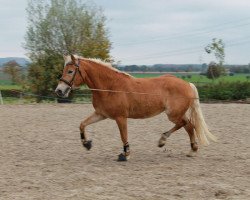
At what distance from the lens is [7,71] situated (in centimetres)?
3019

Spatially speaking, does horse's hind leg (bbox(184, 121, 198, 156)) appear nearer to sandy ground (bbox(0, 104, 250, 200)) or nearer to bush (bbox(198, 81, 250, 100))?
sandy ground (bbox(0, 104, 250, 200))

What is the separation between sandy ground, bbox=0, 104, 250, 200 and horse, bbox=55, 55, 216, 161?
→ 51 centimetres

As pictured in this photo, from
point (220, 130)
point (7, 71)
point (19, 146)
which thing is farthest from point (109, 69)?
point (7, 71)

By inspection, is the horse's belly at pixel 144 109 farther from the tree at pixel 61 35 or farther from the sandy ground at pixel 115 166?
the tree at pixel 61 35

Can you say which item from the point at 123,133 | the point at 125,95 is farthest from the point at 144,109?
the point at 123,133

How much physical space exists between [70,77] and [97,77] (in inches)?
18.4

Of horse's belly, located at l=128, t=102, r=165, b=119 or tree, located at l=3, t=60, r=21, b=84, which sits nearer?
horse's belly, located at l=128, t=102, r=165, b=119

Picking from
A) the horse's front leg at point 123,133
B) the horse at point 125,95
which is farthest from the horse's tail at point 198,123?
the horse's front leg at point 123,133

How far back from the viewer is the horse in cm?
773

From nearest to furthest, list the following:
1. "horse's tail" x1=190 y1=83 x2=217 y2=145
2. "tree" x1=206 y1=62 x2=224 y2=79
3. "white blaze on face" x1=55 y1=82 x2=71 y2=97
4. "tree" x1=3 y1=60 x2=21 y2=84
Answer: "white blaze on face" x1=55 y1=82 x2=71 y2=97 < "horse's tail" x1=190 y1=83 x2=217 y2=145 < "tree" x1=3 y1=60 x2=21 y2=84 < "tree" x1=206 y1=62 x2=224 y2=79

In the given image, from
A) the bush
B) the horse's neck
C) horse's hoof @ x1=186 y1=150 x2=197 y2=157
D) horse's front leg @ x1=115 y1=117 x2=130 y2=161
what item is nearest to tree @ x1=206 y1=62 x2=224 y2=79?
the bush

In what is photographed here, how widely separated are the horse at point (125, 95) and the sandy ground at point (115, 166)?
509mm

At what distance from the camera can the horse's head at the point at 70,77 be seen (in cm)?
766

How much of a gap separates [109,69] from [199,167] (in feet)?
7.18
